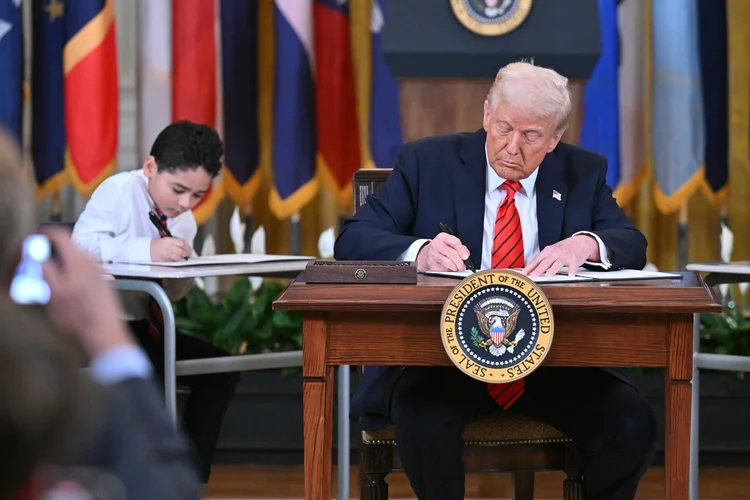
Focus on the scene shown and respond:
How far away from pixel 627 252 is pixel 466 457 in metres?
0.60

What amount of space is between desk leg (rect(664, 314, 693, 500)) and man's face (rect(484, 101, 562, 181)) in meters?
0.70

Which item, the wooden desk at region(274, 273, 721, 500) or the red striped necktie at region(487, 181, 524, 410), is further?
the red striped necktie at region(487, 181, 524, 410)

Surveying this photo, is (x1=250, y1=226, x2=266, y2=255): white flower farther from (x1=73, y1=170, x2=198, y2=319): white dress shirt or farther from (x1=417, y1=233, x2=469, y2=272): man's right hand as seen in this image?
(x1=417, y1=233, x2=469, y2=272): man's right hand

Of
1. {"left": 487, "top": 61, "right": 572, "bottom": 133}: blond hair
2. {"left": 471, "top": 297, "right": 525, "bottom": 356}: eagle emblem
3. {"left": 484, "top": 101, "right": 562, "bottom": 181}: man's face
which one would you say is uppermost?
{"left": 487, "top": 61, "right": 572, "bottom": 133}: blond hair

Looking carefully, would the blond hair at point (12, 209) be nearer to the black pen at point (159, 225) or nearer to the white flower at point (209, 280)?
the black pen at point (159, 225)

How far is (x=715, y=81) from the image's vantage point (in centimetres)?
452

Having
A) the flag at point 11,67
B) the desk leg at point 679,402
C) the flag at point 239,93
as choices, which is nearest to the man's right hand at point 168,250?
the desk leg at point 679,402

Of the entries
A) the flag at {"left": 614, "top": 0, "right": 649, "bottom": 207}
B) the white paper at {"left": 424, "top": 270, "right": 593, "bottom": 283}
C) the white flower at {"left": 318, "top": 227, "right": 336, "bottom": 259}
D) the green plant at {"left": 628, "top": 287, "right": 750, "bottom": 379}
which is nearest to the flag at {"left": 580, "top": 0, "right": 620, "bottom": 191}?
the flag at {"left": 614, "top": 0, "right": 649, "bottom": 207}

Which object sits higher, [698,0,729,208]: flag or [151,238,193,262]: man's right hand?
[698,0,729,208]: flag

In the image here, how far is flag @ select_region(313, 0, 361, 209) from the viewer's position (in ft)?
15.1

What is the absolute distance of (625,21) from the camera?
15.0ft

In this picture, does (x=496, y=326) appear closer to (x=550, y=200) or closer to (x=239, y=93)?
(x=550, y=200)

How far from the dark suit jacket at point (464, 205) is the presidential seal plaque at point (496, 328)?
55 centimetres

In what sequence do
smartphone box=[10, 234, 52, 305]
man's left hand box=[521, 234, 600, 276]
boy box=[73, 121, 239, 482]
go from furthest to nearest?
boy box=[73, 121, 239, 482]
man's left hand box=[521, 234, 600, 276]
smartphone box=[10, 234, 52, 305]
